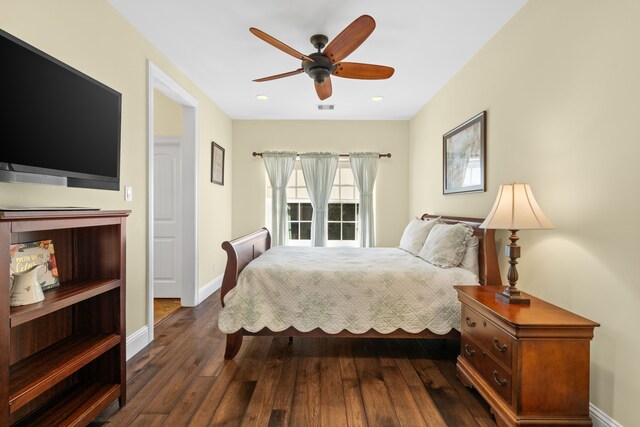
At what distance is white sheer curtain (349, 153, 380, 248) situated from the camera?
16.4 feet

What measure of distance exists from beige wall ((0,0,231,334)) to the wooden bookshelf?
373 millimetres

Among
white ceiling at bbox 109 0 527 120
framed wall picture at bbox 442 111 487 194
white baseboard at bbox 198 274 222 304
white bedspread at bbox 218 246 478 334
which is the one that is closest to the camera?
white ceiling at bbox 109 0 527 120

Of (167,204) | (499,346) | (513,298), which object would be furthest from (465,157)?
(167,204)

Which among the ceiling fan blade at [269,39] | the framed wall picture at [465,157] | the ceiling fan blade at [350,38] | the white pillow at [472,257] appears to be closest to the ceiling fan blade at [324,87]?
the ceiling fan blade at [350,38]

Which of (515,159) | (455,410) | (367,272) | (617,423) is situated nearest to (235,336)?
(367,272)

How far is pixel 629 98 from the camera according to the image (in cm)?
152

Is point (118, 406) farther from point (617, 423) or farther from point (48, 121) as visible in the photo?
point (617, 423)

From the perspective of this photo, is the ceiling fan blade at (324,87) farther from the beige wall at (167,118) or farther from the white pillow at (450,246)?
the beige wall at (167,118)

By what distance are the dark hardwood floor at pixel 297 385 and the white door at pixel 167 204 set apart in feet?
4.29

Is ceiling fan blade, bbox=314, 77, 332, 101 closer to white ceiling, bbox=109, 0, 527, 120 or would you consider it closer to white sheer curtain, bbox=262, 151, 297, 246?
white ceiling, bbox=109, 0, 527, 120

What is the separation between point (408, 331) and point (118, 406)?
1.96m

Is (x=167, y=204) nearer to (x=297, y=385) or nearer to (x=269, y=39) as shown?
(x=269, y=39)

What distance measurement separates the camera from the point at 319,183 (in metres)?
5.04

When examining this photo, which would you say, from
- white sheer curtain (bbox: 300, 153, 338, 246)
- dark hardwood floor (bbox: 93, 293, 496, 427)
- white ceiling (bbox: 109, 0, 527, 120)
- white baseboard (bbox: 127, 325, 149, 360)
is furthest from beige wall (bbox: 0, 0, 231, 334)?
white sheer curtain (bbox: 300, 153, 338, 246)
